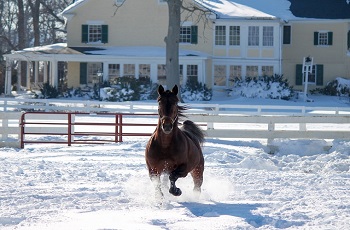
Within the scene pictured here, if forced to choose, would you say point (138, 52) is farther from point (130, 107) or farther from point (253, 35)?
point (130, 107)

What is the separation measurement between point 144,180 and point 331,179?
371 centimetres

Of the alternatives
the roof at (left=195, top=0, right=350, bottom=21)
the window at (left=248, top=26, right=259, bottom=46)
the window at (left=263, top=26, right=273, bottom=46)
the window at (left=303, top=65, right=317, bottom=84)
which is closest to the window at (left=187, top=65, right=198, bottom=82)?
the roof at (left=195, top=0, right=350, bottom=21)

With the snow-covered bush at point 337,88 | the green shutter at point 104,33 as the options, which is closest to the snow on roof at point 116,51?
the green shutter at point 104,33

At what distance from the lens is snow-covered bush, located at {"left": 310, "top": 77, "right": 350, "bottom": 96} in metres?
52.5

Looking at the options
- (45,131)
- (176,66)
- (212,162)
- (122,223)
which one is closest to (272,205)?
(122,223)

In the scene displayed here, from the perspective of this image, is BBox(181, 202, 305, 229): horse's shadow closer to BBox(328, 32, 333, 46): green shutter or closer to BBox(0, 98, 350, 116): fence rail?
BBox(0, 98, 350, 116): fence rail

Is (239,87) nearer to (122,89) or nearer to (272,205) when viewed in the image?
(122,89)

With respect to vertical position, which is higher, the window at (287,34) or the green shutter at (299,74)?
the window at (287,34)

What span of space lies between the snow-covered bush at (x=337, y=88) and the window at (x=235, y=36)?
19.9 ft

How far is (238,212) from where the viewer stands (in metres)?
10.4

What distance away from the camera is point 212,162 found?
18.8 metres

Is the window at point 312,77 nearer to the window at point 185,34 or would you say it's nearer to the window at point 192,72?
the window at point 192,72

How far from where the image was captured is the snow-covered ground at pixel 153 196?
9523 mm

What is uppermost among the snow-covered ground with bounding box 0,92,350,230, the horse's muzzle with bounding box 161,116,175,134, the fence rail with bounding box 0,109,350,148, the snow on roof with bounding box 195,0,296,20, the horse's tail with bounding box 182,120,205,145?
the snow on roof with bounding box 195,0,296,20
